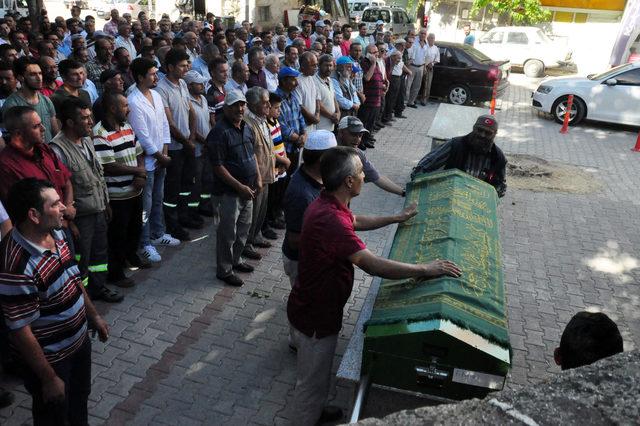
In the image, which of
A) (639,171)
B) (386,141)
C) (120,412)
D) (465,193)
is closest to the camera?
(120,412)

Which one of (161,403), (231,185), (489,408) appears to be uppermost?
(489,408)

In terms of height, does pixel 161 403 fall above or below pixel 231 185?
below

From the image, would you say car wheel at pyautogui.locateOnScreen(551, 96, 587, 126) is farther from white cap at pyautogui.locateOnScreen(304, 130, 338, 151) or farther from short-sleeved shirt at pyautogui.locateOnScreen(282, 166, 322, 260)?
short-sleeved shirt at pyautogui.locateOnScreen(282, 166, 322, 260)

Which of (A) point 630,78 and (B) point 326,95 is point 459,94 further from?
(B) point 326,95

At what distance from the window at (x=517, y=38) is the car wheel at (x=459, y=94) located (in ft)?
26.3

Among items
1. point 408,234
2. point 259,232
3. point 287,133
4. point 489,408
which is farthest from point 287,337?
point 489,408

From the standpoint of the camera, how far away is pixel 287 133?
679cm

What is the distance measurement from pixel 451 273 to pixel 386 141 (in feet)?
28.4

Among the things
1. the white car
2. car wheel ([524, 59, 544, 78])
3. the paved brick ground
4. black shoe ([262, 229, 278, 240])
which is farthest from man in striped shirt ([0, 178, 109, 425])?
car wheel ([524, 59, 544, 78])

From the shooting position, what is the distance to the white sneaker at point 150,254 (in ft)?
19.5

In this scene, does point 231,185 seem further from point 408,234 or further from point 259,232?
point 408,234

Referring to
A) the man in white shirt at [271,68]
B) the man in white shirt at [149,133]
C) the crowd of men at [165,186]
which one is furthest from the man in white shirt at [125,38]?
the man in white shirt at [149,133]

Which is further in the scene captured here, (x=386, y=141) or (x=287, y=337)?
(x=386, y=141)

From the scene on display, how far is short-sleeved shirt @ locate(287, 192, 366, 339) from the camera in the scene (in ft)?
9.87
